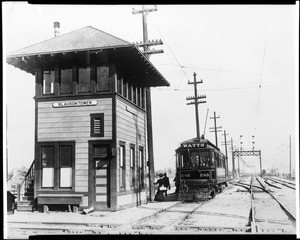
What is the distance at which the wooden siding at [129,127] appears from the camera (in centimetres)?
1549

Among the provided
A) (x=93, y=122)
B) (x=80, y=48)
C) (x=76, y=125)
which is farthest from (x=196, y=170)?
(x=80, y=48)

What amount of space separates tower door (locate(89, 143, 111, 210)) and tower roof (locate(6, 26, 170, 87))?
3.56 metres

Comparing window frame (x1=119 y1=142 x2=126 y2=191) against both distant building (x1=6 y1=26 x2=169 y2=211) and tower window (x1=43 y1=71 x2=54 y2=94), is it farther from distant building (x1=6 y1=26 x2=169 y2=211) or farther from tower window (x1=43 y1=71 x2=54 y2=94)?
tower window (x1=43 y1=71 x2=54 y2=94)

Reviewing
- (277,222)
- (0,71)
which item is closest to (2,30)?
(0,71)

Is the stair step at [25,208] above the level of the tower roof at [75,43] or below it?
below

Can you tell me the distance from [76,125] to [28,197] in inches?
136

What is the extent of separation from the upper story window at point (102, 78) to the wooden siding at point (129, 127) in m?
0.69

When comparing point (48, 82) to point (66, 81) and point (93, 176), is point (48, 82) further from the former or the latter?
point (93, 176)

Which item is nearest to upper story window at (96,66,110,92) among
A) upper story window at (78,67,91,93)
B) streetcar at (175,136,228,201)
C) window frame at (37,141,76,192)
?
upper story window at (78,67,91,93)

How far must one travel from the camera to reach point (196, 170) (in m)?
21.2

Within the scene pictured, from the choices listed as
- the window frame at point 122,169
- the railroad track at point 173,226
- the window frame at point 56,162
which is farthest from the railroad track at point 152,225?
the window frame at point 56,162

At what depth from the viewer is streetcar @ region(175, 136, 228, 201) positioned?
2050cm

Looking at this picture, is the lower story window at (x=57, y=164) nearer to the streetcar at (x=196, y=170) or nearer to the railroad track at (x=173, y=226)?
the railroad track at (x=173, y=226)
